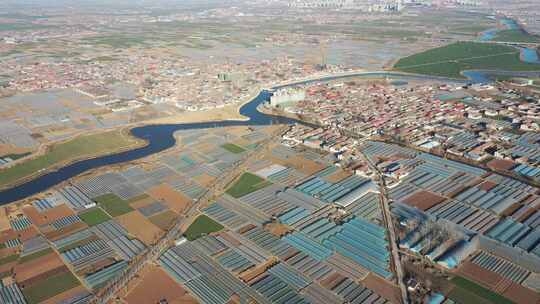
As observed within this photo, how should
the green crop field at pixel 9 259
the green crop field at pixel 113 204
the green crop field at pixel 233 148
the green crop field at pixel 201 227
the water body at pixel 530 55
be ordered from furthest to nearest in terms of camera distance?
the water body at pixel 530 55 < the green crop field at pixel 233 148 < the green crop field at pixel 113 204 < the green crop field at pixel 201 227 < the green crop field at pixel 9 259

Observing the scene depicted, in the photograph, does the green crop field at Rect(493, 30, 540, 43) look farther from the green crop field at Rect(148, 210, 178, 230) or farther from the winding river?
the green crop field at Rect(148, 210, 178, 230)

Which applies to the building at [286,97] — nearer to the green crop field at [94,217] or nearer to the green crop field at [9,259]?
the green crop field at [94,217]

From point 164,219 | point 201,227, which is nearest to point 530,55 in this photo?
point 201,227

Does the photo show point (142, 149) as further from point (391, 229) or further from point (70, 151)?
point (391, 229)

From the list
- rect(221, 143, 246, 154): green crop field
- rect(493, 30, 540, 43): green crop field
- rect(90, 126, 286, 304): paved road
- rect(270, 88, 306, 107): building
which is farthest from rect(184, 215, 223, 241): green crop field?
rect(493, 30, 540, 43): green crop field

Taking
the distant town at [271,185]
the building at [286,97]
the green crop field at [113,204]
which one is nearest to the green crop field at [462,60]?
the distant town at [271,185]

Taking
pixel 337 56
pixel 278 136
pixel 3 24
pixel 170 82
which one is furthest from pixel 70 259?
pixel 3 24
